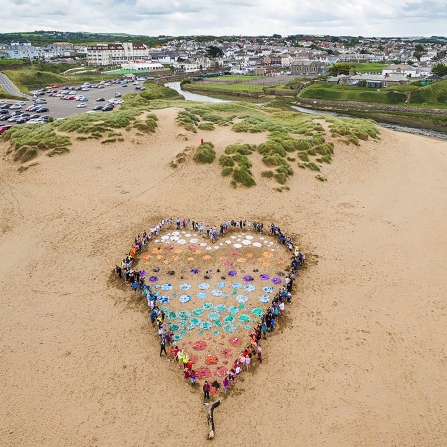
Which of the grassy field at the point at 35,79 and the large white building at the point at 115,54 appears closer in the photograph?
the grassy field at the point at 35,79

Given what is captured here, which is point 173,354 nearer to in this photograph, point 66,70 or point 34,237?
point 34,237

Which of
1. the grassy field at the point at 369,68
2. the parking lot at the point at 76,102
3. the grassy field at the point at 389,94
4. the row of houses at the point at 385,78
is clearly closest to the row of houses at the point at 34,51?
the parking lot at the point at 76,102

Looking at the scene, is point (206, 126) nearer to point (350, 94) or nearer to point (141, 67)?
point (350, 94)

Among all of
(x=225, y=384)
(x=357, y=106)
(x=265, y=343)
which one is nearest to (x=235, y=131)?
(x=265, y=343)

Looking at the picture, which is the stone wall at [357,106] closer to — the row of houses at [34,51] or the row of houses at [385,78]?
the row of houses at [385,78]

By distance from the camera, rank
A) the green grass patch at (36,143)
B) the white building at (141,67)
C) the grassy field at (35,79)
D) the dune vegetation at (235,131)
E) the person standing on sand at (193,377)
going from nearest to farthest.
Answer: the person standing on sand at (193,377), the dune vegetation at (235,131), the green grass patch at (36,143), the grassy field at (35,79), the white building at (141,67)

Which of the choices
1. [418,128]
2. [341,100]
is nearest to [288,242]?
[418,128]
